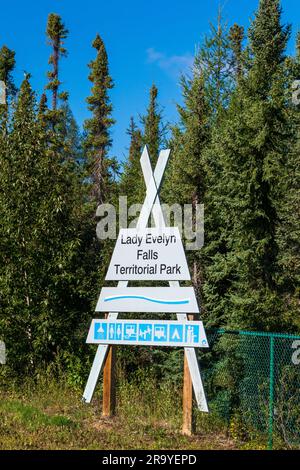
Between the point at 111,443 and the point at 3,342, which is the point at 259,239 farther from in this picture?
the point at 111,443

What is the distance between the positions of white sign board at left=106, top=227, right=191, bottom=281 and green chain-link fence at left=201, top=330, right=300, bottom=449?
4.13 ft

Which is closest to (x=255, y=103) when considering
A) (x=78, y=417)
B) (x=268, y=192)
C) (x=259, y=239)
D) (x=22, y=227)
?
(x=268, y=192)

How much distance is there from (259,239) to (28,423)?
23.4ft

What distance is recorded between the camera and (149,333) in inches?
391

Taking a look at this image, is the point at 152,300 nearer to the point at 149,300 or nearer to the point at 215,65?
the point at 149,300

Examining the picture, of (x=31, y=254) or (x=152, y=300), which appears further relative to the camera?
(x=31, y=254)

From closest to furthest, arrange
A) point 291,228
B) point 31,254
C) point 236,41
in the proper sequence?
1. point 31,254
2. point 291,228
3. point 236,41

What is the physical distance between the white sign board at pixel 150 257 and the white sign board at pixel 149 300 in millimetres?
198

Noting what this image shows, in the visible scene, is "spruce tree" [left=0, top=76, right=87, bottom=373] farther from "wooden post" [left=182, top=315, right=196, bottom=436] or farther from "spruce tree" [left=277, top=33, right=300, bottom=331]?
"spruce tree" [left=277, top=33, right=300, bottom=331]

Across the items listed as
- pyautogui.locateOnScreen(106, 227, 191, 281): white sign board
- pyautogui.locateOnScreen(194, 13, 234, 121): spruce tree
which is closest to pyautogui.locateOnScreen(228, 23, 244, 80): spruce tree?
pyautogui.locateOnScreen(194, 13, 234, 121): spruce tree

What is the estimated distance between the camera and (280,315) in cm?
1323

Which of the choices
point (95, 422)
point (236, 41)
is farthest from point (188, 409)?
point (236, 41)

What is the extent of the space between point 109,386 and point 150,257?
7.49ft

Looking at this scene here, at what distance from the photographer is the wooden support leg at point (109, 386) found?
405 inches
